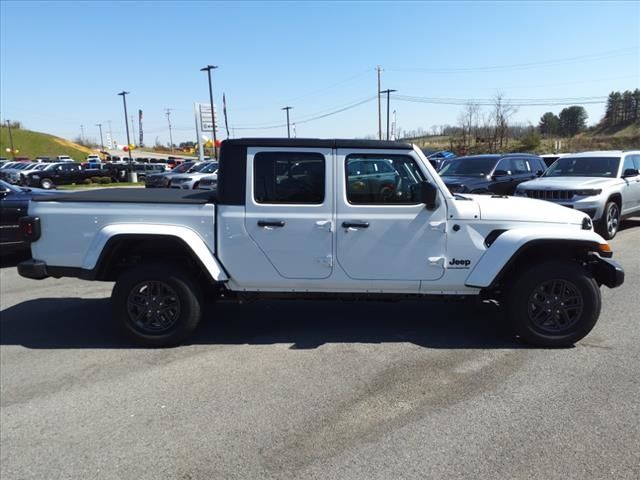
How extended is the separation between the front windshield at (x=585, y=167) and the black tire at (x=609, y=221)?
0.95 m

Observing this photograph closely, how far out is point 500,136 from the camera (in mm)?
51062

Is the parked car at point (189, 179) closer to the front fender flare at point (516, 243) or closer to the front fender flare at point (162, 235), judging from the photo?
the front fender flare at point (162, 235)

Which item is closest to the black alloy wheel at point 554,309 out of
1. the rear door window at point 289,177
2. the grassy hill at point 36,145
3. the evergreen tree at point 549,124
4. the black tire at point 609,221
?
the rear door window at point 289,177

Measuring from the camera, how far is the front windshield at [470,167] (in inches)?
498

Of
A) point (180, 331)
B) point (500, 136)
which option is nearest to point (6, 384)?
point (180, 331)

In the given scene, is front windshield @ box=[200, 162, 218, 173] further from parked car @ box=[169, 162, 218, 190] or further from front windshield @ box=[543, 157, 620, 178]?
front windshield @ box=[543, 157, 620, 178]

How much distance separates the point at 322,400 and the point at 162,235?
1.99 metres

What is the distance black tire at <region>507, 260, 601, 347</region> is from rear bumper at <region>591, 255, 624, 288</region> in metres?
0.22

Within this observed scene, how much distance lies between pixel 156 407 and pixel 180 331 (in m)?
1.10

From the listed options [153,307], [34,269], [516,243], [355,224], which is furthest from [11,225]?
[516,243]

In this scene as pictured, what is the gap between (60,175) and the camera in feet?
116

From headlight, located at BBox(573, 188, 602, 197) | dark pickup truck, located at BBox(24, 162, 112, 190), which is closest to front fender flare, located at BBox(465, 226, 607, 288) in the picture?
headlight, located at BBox(573, 188, 602, 197)

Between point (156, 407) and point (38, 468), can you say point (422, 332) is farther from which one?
point (38, 468)

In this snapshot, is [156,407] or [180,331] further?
[180,331]
